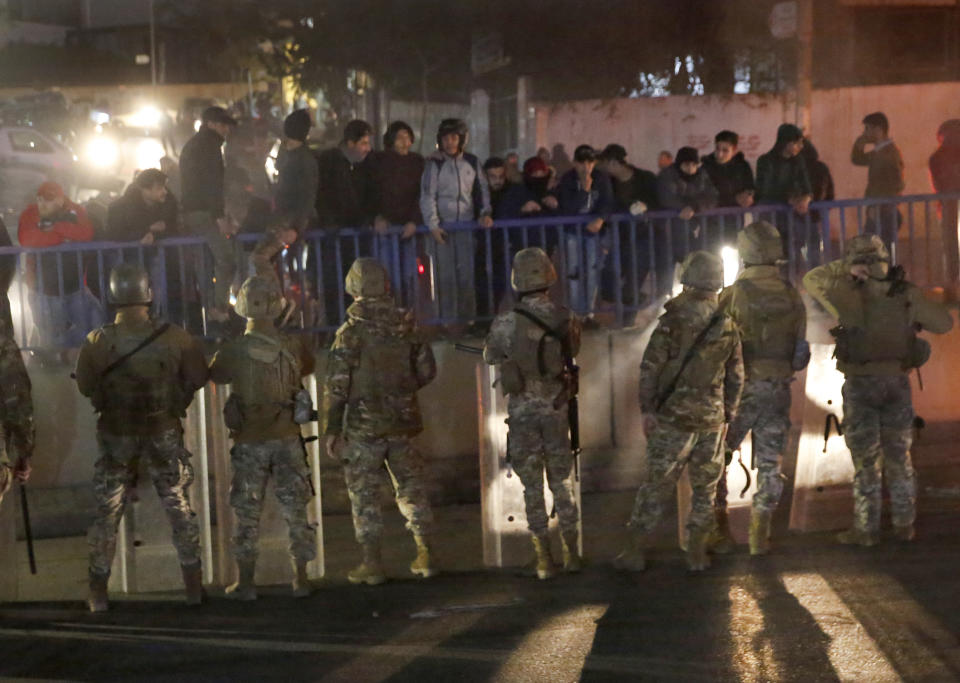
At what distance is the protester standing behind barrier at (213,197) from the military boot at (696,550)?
400cm

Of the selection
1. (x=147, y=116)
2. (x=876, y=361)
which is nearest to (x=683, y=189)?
(x=876, y=361)

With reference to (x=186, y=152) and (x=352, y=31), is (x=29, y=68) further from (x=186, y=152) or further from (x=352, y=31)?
(x=186, y=152)

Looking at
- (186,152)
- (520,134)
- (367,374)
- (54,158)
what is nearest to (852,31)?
(520,134)

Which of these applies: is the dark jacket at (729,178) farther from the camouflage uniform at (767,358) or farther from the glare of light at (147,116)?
the glare of light at (147,116)

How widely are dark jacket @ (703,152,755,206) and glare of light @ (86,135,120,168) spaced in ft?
66.1

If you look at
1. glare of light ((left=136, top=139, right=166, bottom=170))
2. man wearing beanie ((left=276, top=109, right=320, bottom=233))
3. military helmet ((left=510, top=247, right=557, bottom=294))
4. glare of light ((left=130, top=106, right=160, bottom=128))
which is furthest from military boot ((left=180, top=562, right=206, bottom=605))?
glare of light ((left=130, top=106, right=160, bottom=128))

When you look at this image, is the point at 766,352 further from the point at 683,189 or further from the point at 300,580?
the point at 300,580

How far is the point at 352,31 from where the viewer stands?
23.0 m

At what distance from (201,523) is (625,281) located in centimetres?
399

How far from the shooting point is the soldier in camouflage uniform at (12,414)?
24.9ft

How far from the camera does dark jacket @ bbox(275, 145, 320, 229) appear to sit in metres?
10.2

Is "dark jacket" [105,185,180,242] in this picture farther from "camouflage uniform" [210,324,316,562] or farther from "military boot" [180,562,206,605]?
"military boot" [180,562,206,605]

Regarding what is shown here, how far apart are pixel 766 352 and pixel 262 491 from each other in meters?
3.17

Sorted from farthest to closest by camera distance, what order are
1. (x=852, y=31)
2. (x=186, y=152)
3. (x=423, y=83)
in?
(x=423, y=83)
(x=852, y=31)
(x=186, y=152)
